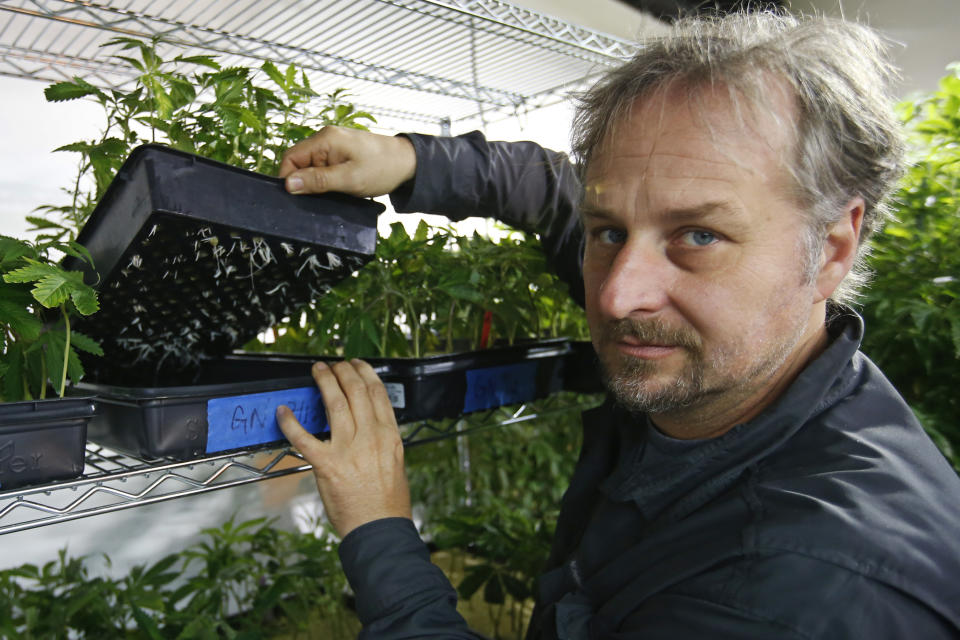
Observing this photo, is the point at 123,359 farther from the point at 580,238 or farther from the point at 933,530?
the point at 933,530

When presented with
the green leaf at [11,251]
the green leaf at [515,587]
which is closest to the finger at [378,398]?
the green leaf at [11,251]

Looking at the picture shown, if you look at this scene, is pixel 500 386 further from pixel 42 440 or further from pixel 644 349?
pixel 42 440

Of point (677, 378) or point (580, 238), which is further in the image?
point (580, 238)

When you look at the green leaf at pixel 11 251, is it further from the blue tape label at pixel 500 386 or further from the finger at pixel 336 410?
the blue tape label at pixel 500 386

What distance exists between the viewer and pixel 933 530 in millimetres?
473

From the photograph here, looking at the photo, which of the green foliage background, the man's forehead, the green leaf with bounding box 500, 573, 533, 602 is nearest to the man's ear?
the man's forehead

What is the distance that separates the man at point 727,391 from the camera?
45cm

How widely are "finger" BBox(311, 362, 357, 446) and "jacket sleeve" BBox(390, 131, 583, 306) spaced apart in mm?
226

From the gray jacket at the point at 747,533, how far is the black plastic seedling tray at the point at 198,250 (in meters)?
0.14

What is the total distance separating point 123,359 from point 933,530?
84 cm

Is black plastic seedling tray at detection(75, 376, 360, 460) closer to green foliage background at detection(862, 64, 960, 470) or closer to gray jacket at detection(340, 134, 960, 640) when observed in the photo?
gray jacket at detection(340, 134, 960, 640)

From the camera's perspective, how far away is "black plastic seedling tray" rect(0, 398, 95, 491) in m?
0.51

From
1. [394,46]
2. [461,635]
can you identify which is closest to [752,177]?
[461,635]

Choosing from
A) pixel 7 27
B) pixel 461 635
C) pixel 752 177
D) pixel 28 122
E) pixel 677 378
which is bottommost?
pixel 461 635
